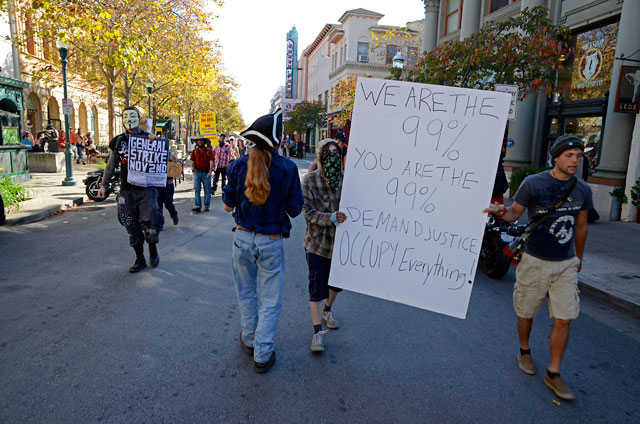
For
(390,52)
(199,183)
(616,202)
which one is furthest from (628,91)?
(390,52)

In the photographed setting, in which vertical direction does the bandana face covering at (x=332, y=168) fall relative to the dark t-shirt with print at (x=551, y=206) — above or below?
above

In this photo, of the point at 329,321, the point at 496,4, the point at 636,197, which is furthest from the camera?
the point at 496,4

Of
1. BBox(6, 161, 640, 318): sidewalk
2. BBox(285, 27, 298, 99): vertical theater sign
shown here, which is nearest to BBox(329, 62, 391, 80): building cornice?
BBox(6, 161, 640, 318): sidewalk

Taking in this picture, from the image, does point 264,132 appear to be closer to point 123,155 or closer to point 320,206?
point 320,206

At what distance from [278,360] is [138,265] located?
10.6 feet

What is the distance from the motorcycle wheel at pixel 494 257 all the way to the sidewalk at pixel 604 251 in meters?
1.01

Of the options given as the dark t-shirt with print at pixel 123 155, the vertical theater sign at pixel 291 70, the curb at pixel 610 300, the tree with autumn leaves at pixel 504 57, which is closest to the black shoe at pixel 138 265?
the dark t-shirt with print at pixel 123 155

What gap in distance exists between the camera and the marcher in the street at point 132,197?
5664mm

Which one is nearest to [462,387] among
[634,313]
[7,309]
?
[634,313]

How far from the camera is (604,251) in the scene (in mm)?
7758

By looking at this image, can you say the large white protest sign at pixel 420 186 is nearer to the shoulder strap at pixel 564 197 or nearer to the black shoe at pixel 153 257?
the shoulder strap at pixel 564 197

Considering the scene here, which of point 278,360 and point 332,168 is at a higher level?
point 332,168

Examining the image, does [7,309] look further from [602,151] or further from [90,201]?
[602,151]

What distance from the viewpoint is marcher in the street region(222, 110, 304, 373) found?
3.13 metres
